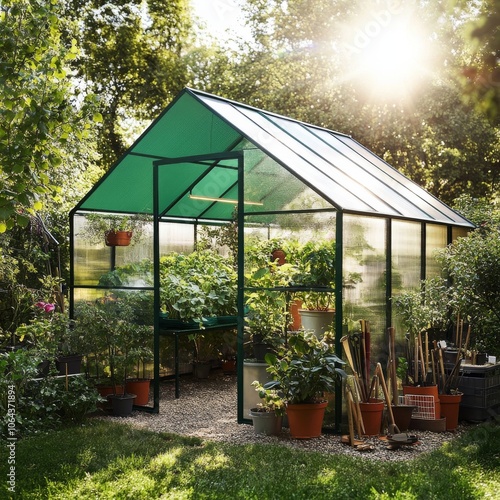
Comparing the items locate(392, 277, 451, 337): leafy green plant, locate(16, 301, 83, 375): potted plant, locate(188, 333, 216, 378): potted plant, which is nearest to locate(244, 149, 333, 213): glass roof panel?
locate(392, 277, 451, 337): leafy green plant

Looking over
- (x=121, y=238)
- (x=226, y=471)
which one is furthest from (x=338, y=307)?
(x=121, y=238)

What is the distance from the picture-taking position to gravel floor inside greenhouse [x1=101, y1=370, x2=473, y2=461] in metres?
6.25

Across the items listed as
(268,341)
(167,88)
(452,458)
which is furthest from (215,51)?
(452,458)

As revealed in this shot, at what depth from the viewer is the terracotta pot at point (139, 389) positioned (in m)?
8.05

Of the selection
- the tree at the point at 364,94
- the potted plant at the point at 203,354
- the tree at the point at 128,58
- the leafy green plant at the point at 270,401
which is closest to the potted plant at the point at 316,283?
the leafy green plant at the point at 270,401

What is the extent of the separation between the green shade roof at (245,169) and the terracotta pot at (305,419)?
5.93 feet

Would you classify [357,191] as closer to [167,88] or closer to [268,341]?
[268,341]

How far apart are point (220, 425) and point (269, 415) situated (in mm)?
731

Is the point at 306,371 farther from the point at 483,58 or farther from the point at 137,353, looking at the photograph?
the point at 483,58

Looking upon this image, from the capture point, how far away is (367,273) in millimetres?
7230

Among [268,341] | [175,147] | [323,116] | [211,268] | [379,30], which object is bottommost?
[268,341]

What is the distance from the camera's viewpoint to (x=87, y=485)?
199 inches

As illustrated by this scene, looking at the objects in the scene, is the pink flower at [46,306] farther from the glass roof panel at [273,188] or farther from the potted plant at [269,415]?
the potted plant at [269,415]

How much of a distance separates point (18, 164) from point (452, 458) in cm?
388
